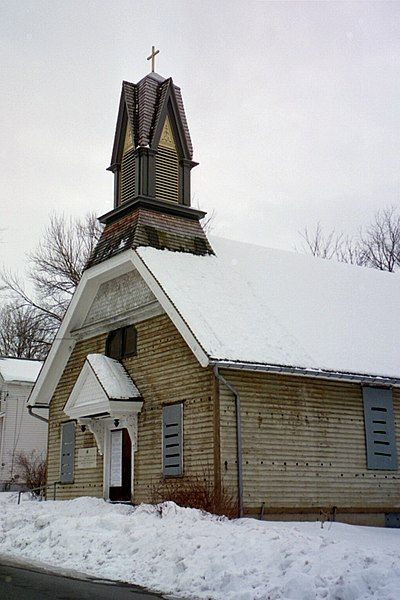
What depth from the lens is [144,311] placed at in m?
19.2

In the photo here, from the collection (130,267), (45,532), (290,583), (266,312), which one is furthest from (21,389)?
(290,583)

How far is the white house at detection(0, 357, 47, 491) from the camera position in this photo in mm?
32875

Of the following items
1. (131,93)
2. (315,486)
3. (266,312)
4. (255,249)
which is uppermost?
(131,93)

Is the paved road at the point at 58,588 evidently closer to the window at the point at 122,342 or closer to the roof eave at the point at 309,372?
the roof eave at the point at 309,372

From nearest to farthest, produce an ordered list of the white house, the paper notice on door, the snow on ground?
the snow on ground → the paper notice on door → the white house

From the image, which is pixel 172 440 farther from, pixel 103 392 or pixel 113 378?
pixel 113 378

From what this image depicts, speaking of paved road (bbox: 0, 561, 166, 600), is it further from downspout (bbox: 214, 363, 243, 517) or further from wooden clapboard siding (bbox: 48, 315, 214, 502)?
wooden clapboard siding (bbox: 48, 315, 214, 502)

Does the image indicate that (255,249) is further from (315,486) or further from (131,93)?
(315,486)

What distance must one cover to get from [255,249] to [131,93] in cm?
636

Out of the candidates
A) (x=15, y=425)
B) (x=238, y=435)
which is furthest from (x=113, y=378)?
(x=15, y=425)

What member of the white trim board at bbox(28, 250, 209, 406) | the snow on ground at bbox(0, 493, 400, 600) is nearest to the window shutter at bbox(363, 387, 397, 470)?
the snow on ground at bbox(0, 493, 400, 600)

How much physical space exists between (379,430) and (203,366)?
5.53 metres

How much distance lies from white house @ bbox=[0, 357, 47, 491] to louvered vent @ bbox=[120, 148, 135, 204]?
48.0 ft

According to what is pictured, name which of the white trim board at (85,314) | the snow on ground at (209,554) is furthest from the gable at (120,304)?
the snow on ground at (209,554)
